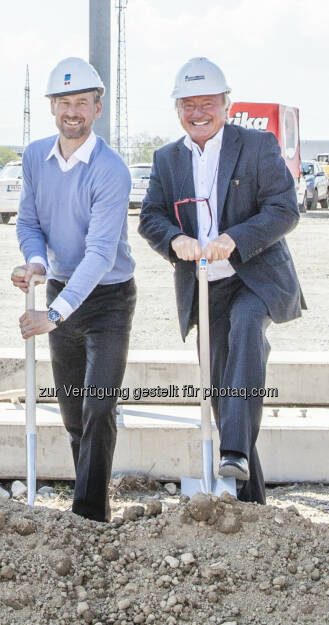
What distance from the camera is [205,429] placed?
4504mm

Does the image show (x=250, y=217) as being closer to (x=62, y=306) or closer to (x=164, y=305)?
(x=62, y=306)

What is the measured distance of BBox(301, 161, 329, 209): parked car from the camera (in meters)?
30.9

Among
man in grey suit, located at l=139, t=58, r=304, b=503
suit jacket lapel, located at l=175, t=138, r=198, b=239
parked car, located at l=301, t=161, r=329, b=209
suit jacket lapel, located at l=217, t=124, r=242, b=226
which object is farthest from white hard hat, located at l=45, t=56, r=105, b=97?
parked car, located at l=301, t=161, r=329, b=209

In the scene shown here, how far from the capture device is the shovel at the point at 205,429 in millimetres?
4266

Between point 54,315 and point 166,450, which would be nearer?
point 54,315

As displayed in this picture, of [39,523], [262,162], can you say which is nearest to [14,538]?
[39,523]

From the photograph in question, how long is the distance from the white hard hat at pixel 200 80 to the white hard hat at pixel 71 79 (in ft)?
1.28

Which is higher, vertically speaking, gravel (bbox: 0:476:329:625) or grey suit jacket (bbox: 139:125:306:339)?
grey suit jacket (bbox: 139:125:306:339)

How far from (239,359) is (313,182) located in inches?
1083

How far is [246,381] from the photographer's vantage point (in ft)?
14.1

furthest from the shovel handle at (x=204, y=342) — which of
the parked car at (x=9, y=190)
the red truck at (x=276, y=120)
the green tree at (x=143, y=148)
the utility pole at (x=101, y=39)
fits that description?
the green tree at (x=143, y=148)

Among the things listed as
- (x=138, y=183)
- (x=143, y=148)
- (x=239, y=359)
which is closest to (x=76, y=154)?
(x=239, y=359)

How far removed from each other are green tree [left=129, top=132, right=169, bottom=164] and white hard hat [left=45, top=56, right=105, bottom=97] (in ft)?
152

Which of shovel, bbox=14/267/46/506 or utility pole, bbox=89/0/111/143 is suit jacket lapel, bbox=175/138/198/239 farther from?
utility pole, bbox=89/0/111/143
